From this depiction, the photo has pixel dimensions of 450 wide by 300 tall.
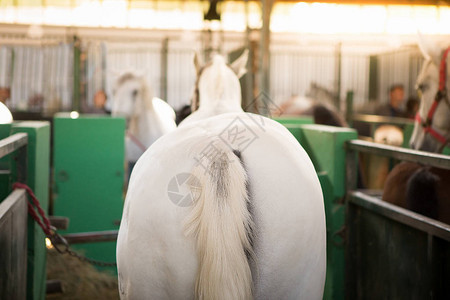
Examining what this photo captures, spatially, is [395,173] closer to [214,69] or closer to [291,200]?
[214,69]

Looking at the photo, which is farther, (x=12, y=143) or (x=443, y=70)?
(x=443, y=70)

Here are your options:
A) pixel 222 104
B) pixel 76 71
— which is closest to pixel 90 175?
pixel 222 104

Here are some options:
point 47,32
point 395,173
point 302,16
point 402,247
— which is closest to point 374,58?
point 302,16

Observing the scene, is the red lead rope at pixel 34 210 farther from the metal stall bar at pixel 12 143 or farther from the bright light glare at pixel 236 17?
the bright light glare at pixel 236 17

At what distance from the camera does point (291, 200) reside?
1641mm

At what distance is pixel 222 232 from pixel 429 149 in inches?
105

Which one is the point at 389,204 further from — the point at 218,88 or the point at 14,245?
the point at 14,245

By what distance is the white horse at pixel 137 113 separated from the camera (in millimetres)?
5504

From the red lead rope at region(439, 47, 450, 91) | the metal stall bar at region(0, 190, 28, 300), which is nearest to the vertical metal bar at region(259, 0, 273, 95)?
the red lead rope at region(439, 47, 450, 91)

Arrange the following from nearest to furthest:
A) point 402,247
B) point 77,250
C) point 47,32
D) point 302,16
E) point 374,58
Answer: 1. point 402,247
2. point 77,250
3. point 47,32
4. point 374,58
5. point 302,16

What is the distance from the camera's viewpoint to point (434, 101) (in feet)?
11.7

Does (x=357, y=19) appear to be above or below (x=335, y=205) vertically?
above

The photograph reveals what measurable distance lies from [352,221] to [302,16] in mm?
10243

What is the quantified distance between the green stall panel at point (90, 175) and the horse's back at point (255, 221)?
2755mm
